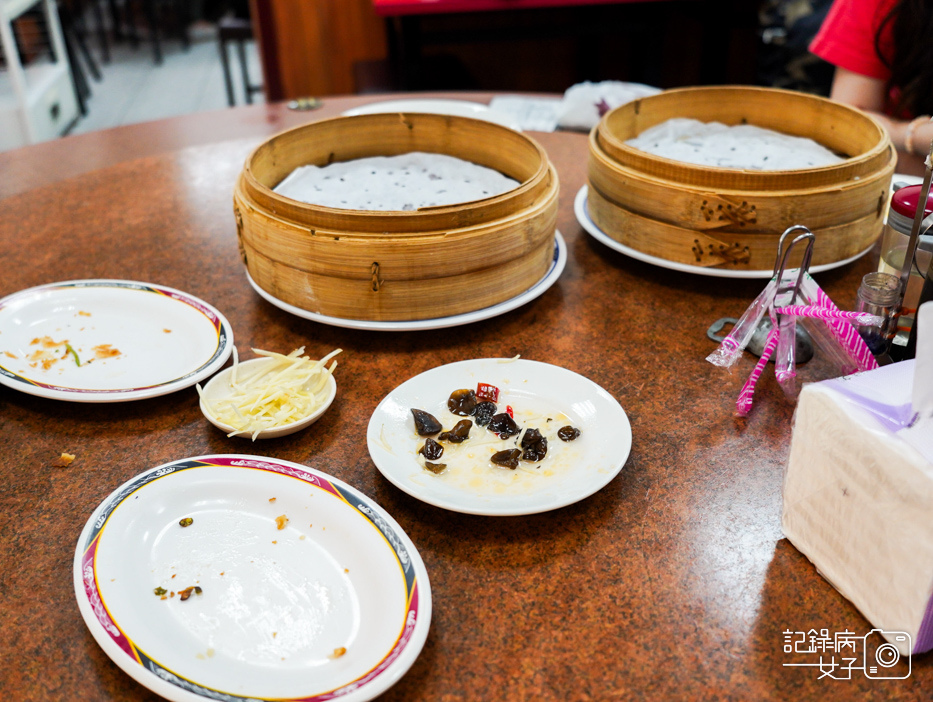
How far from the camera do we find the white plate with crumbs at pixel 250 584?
2.48 ft

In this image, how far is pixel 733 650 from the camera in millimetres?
819

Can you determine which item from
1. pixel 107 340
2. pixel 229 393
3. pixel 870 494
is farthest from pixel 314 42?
pixel 870 494

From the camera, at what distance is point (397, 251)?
1245mm

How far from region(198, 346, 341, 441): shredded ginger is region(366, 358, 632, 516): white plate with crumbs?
132mm

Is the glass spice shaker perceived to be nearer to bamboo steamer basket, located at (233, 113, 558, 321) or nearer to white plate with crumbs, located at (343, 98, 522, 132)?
bamboo steamer basket, located at (233, 113, 558, 321)

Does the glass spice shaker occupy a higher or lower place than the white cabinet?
higher

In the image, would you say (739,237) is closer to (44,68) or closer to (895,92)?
(895,92)

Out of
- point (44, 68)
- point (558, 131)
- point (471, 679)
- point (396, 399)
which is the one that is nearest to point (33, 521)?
point (396, 399)

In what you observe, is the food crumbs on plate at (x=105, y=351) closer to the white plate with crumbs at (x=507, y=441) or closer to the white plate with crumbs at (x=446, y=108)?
the white plate with crumbs at (x=507, y=441)

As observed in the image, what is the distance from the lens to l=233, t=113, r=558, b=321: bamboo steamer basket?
1.25 m

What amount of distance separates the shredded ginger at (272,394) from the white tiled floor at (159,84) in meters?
5.17

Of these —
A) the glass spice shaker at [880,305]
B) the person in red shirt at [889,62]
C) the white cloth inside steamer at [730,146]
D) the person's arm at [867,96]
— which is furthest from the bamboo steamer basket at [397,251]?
the person's arm at [867,96]

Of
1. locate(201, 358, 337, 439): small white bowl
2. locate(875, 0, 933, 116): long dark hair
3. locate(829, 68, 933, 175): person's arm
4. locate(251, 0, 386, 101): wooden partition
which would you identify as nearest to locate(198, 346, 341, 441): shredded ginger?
locate(201, 358, 337, 439): small white bowl

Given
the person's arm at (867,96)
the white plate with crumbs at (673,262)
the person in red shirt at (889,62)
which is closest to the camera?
the white plate with crumbs at (673,262)
